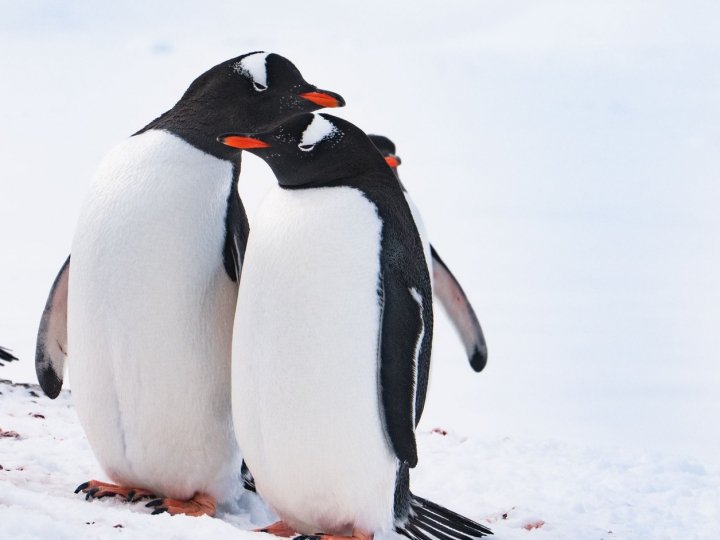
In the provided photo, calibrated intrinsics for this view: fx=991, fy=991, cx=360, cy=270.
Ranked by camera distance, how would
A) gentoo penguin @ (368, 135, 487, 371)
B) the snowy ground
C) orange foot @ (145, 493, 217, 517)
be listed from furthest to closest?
gentoo penguin @ (368, 135, 487, 371), orange foot @ (145, 493, 217, 517), the snowy ground

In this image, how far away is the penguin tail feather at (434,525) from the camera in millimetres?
3271

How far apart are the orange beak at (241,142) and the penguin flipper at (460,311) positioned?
2.09m

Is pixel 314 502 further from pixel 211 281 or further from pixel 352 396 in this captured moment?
pixel 211 281

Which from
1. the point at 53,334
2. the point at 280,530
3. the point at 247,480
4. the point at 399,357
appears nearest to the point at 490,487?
the point at 247,480

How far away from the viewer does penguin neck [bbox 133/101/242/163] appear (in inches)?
130

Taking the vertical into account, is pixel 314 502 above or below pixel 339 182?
below

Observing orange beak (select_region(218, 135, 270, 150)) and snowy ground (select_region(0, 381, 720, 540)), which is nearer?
snowy ground (select_region(0, 381, 720, 540))

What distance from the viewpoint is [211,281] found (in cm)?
324

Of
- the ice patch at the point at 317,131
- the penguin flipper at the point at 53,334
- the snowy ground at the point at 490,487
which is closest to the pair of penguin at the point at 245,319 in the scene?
the ice patch at the point at 317,131

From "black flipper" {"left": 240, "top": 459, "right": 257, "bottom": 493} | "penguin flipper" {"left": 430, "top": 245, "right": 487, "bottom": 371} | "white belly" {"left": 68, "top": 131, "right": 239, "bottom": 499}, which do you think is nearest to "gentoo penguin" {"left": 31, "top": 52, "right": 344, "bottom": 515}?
"white belly" {"left": 68, "top": 131, "right": 239, "bottom": 499}

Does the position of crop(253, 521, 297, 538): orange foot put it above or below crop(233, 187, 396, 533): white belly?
below

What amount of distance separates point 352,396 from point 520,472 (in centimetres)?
216

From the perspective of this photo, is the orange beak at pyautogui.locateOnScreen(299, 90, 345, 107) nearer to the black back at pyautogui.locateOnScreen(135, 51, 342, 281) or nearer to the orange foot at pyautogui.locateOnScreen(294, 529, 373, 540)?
the black back at pyautogui.locateOnScreen(135, 51, 342, 281)

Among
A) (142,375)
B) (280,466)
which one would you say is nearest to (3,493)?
(142,375)
